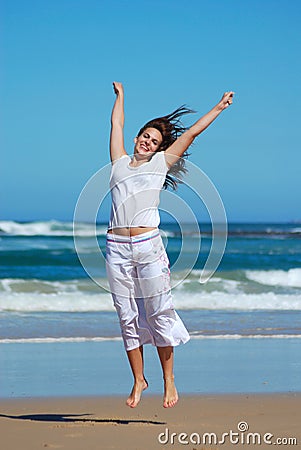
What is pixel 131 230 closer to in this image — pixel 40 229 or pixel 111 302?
pixel 111 302

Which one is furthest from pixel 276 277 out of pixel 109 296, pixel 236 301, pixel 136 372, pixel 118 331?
pixel 136 372

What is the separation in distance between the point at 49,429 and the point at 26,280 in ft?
48.5

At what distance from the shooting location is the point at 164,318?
5684 mm

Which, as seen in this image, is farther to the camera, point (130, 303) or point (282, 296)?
point (282, 296)

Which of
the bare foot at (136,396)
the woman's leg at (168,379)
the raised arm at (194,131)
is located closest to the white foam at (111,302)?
the bare foot at (136,396)

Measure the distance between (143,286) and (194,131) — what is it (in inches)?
42.1

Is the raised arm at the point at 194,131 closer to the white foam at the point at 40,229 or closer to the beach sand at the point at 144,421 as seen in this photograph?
the beach sand at the point at 144,421

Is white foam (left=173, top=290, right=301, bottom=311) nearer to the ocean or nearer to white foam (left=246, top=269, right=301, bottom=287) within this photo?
the ocean

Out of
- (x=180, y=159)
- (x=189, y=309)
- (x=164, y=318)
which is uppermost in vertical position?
(x=180, y=159)

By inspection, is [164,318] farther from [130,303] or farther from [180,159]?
[180,159]

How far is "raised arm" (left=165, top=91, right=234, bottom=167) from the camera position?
18.2 ft

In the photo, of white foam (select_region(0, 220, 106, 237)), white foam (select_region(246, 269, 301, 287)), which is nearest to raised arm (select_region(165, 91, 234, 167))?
white foam (select_region(246, 269, 301, 287))

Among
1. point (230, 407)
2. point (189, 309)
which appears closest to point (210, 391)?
point (230, 407)

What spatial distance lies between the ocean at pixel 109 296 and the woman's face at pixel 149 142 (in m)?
1.35
